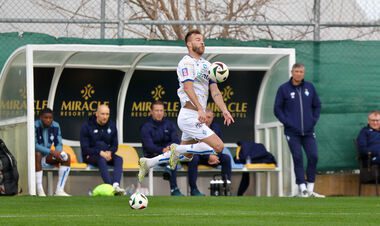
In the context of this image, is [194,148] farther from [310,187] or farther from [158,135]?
[310,187]

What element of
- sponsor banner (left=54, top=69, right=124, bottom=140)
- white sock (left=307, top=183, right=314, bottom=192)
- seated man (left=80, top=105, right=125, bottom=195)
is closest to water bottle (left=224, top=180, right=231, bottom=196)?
white sock (left=307, top=183, right=314, bottom=192)

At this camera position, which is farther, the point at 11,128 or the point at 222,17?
the point at 222,17

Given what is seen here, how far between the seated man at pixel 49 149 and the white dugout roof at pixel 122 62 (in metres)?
0.24

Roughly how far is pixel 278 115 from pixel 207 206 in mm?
4962

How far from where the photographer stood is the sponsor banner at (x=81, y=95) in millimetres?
19453

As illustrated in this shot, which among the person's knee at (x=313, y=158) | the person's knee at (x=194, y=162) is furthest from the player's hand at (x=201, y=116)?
the person's knee at (x=313, y=158)

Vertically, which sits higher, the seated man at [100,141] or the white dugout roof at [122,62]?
the white dugout roof at [122,62]

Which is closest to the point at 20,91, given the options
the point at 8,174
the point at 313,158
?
the point at 8,174

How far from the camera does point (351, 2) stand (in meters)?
20.1

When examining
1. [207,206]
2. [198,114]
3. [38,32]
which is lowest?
Answer: [207,206]

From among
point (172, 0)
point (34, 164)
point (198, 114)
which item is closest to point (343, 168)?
point (172, 0)

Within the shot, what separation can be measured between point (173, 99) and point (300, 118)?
259 centimetres

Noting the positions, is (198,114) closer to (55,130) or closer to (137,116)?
(55,130)

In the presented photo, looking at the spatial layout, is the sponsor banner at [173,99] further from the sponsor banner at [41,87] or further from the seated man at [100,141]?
the seated man at [100,141]
